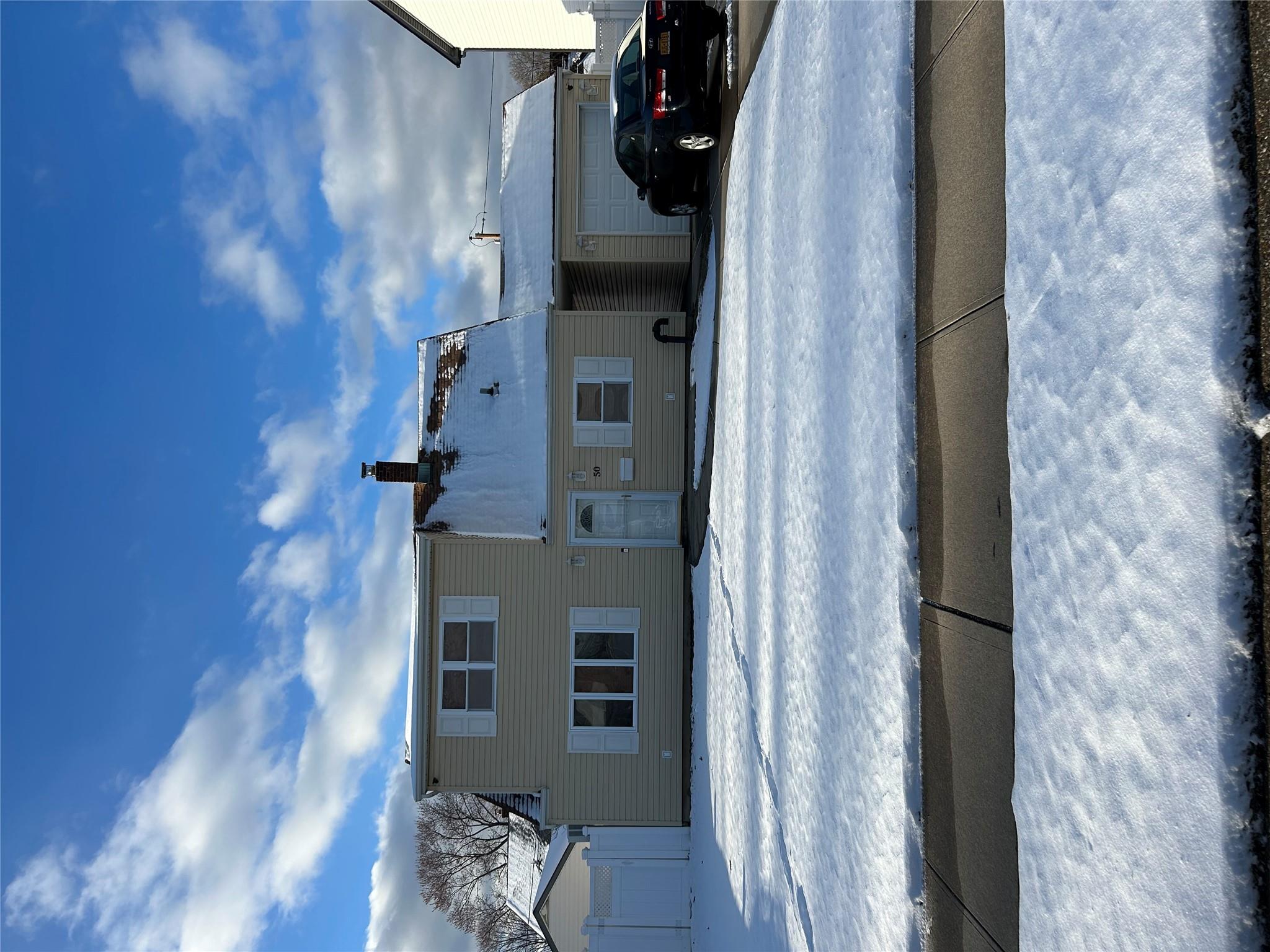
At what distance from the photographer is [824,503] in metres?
4.43

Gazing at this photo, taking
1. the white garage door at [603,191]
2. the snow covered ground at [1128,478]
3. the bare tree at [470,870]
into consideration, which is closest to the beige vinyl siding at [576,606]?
the white garage door at [603,191]

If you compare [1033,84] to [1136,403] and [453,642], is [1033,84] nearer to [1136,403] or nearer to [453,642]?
[1136,403]

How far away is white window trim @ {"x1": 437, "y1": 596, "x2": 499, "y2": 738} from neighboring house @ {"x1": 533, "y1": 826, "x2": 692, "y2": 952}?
1.92 meters

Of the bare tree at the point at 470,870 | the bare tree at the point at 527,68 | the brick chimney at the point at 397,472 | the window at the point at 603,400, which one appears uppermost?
the bare tree at the point at 527,68

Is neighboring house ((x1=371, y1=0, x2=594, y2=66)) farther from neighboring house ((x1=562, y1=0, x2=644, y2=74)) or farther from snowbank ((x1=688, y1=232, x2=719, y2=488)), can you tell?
snowbank ((x1=688, y1=232, x2=719, y2=488))

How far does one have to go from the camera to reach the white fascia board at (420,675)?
981 cm

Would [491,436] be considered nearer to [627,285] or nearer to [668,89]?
[627,285]

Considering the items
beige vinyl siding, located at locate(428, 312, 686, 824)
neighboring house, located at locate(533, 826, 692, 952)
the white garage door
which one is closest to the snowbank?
beige vinyl siding, located at locate(428, 312, 686, 824)

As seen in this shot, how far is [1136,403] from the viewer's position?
207 cm

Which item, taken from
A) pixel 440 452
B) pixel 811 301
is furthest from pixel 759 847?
pixel 440 452

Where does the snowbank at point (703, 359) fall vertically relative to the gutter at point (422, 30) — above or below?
below

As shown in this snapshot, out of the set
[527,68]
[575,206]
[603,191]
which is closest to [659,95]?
[603,191]

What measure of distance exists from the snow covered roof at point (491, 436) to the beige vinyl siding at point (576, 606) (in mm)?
237

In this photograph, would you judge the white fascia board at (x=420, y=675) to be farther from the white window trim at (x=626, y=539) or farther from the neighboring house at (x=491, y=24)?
the neighboring house at (x=491, y=24)
